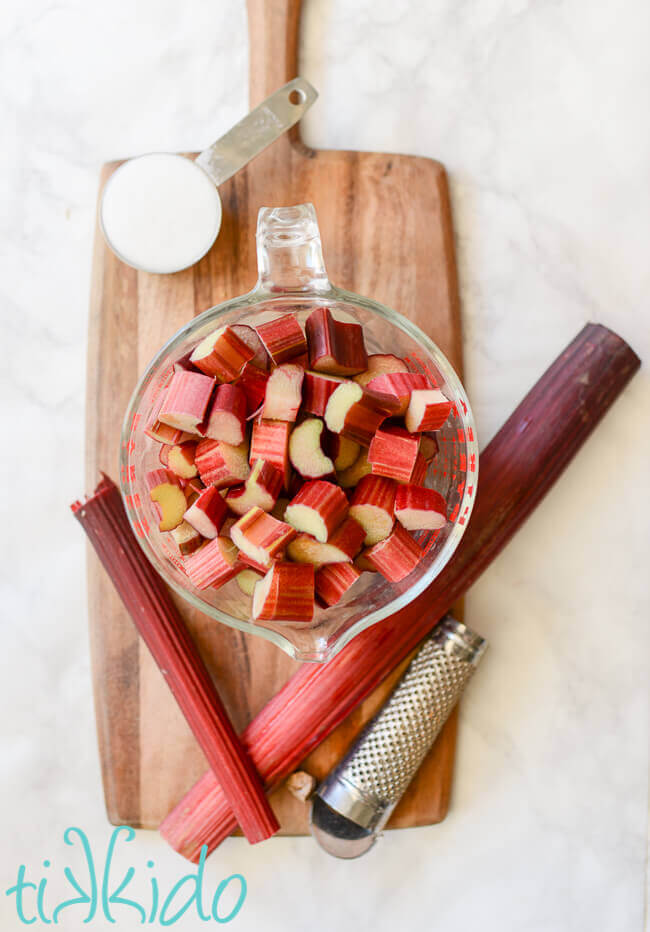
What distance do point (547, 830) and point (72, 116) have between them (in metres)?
1.50

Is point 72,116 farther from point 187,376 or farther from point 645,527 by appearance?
point 645,527

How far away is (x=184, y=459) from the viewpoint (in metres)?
1.00

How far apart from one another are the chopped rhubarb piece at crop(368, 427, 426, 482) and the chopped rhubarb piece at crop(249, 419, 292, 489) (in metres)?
0.10

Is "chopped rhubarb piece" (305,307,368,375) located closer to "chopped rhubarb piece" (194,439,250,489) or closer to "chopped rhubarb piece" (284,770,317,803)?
"chopped rhubarb piece" (194,439,250,489)

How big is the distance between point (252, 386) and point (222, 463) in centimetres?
11

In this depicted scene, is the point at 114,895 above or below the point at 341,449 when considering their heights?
below

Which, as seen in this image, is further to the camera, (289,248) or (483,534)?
(483,534)

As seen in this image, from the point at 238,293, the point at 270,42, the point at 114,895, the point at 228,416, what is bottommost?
the point at 114,895

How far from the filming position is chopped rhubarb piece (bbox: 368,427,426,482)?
0.93 meters

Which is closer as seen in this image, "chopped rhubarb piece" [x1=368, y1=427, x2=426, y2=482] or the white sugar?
"chopped rhubarb piece" [x1=368, y1=427, x2=426, y2=482]

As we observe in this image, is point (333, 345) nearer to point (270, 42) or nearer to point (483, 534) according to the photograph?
point (483, 534)

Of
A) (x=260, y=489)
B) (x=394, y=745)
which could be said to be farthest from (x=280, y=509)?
(x=394, y=745)

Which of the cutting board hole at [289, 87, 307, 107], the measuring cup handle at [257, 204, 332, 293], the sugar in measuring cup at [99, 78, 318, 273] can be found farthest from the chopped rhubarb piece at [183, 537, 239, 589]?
the cutting board hole at [289, 87, 307, 107]

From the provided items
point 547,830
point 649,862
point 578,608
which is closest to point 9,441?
point 578,608
